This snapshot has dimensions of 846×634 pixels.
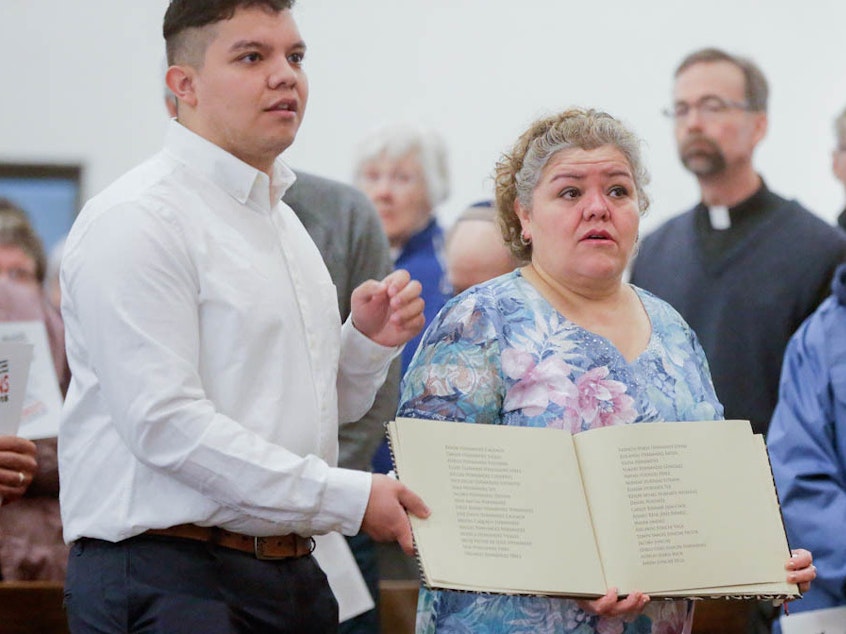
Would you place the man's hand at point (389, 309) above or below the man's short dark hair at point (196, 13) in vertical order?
below

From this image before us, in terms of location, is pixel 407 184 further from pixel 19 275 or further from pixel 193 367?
pixel 193 367

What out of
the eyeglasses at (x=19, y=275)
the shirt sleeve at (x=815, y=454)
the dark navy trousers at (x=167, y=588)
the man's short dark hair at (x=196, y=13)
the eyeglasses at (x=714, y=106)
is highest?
the man's short dark hair at (x=196, y=13)

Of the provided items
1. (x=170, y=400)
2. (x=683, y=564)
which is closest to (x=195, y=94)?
(x=170, y=400)

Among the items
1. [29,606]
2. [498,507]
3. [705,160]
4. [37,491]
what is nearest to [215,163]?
[498,507]

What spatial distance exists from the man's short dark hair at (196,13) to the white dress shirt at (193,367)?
0.47 ft

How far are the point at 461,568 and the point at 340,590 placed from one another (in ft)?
2.03

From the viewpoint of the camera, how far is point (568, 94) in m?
5.62

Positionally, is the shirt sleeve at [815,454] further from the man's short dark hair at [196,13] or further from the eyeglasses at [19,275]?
the eyeglasses at [19,275]

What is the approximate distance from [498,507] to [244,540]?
0.41 m

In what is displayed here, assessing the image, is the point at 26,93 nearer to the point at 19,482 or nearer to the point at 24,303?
the point at 24,303

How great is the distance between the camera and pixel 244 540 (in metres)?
2.29

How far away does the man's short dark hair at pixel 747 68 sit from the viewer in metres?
4.56

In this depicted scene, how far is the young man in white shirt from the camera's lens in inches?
85.1

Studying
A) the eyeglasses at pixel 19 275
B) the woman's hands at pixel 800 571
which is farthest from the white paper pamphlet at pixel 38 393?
the woman's hands at pixel 800 571
